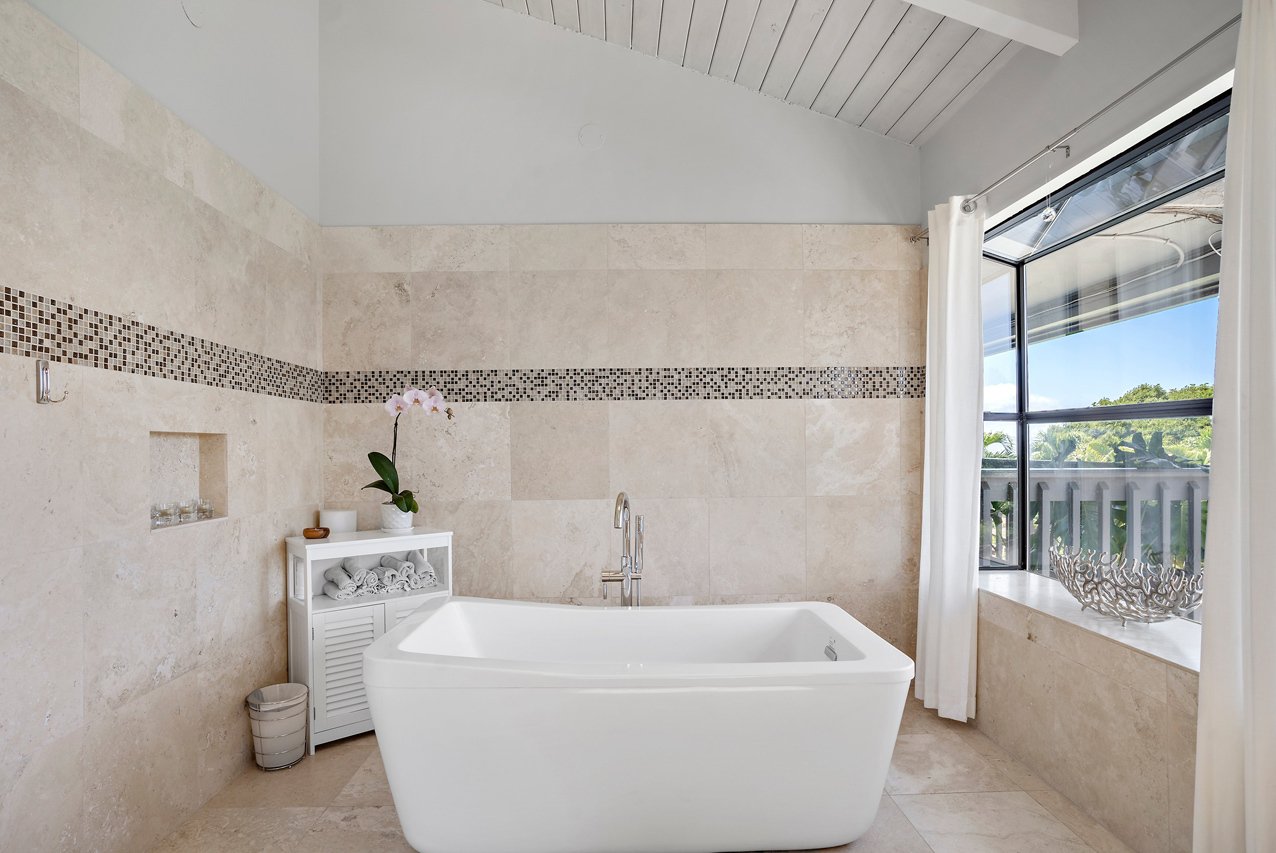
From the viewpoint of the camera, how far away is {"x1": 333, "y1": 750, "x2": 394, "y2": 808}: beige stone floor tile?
237cm

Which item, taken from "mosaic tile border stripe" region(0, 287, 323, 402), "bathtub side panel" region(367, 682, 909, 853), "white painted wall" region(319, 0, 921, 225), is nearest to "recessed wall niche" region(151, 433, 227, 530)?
"mosaic tile border stripe" region(0, 287, 323, 402)

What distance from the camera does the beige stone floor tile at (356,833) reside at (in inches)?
82.9

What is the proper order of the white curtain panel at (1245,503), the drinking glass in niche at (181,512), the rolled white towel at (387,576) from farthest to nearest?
1. the rolled white towel at (387,576)
2. the drinking glass in niche at (181,512)
3. the white curtain panel at (1245,503)

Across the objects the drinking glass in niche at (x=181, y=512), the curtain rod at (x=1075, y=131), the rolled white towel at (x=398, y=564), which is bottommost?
the rolled white towel at (x=398, y=564)

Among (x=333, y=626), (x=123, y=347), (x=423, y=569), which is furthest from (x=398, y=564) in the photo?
(x=123, y=347)

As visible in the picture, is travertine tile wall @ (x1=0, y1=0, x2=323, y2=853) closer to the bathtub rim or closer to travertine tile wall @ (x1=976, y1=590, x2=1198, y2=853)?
the bathtub rim

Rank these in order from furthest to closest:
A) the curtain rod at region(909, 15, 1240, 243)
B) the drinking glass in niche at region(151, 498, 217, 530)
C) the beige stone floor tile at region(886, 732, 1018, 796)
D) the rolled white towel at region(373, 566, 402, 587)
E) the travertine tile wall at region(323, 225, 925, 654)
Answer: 1. the travertine tile wall at region(323, 225, 925, 654)
2. the rolled white towel at region(373, 566, 402, 587)
3. the beige stone floor tile at region(886, 732, 1018, 796)
4. the drinking glass in niche at region(151, 498, 217, 530)
5. the curtain rod at region(909, 15, 1240, 243)

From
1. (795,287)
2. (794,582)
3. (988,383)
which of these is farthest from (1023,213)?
(794,582)

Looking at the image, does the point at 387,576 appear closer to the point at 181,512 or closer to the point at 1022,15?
the point at 181,512

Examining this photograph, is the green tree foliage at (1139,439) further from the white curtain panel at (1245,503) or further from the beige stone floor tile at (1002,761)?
the beige stone floor tile at (1002,761)

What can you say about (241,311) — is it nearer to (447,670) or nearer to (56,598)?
(56,598)

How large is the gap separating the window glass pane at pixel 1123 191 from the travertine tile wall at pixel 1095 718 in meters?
1.49

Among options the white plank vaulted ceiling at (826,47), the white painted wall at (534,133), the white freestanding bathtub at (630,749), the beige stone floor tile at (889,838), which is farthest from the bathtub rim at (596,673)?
the white plank vaulted ceiling at (826,47)

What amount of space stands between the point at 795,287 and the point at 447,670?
2431mm
